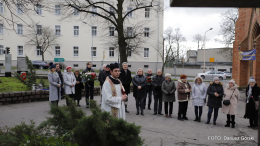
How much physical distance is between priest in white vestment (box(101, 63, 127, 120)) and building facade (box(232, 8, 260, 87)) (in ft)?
46.4

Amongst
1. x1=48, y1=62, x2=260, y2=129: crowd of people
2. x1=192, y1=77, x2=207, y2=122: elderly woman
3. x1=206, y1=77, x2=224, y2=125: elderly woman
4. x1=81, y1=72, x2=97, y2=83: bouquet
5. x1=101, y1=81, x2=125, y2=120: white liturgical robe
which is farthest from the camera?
x1=81, y1=72, x2=97, y2=83: bouquet

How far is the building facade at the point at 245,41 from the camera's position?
16.1 meters

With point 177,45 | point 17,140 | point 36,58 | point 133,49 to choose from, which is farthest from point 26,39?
point 17,140

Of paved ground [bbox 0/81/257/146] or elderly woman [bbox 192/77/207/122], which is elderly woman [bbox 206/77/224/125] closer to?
elderly woman [bbox 192/77/207/122]

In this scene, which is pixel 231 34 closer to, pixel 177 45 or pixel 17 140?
pixel 177 45

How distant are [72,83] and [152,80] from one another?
3448 mm

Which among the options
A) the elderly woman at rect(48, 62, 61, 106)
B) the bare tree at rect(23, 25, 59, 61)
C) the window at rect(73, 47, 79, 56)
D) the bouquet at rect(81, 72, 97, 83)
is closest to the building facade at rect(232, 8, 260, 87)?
the bouquet at rect(81, 72, 97, 83)

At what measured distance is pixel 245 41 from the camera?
18266 millimetres

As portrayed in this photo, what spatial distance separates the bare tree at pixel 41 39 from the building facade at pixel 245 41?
3455 centimetres

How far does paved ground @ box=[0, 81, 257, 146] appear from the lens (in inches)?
229

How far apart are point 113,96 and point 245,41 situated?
17.4 metres

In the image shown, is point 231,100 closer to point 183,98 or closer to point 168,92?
point 183,98

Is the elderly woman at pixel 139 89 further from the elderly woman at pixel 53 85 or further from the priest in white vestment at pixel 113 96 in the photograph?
the priest in white vestment at pixel 113 96

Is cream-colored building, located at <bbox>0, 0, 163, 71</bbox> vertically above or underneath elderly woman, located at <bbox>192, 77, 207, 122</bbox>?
above
